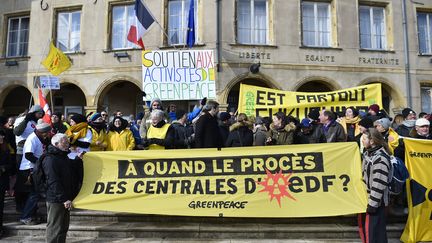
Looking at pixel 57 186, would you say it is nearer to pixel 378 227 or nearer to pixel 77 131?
pixel 77 131

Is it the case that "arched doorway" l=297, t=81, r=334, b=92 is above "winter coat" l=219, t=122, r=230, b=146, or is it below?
above

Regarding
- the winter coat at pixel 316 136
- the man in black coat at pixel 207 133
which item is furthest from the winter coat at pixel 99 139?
the winter coat at pixel 316 136

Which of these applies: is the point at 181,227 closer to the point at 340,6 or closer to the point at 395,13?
the point at 340,6

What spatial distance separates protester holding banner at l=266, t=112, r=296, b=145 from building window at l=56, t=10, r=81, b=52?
12866mm

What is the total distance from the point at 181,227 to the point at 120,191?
1.27 meters

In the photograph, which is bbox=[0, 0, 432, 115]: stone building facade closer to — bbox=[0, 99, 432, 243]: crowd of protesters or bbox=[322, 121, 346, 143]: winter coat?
bbox=[0, 99, 432, 243]: crowd of protesters

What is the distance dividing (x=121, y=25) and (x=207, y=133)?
1133 centimetres

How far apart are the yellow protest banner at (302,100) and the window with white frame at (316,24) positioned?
6.30m

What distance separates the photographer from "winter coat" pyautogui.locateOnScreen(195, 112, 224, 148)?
675 centimetres

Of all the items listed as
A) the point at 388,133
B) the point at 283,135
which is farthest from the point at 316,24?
the point at 283,135

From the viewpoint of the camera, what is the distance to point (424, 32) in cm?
1703

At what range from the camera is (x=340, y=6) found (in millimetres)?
16062

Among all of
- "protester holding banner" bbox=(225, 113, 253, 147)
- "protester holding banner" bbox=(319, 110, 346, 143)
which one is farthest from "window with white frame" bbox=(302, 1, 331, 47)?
"protester holding banner" bbox=(225, 113, 253, 147)

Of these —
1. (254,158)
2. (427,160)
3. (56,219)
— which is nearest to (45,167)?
(56,219)
